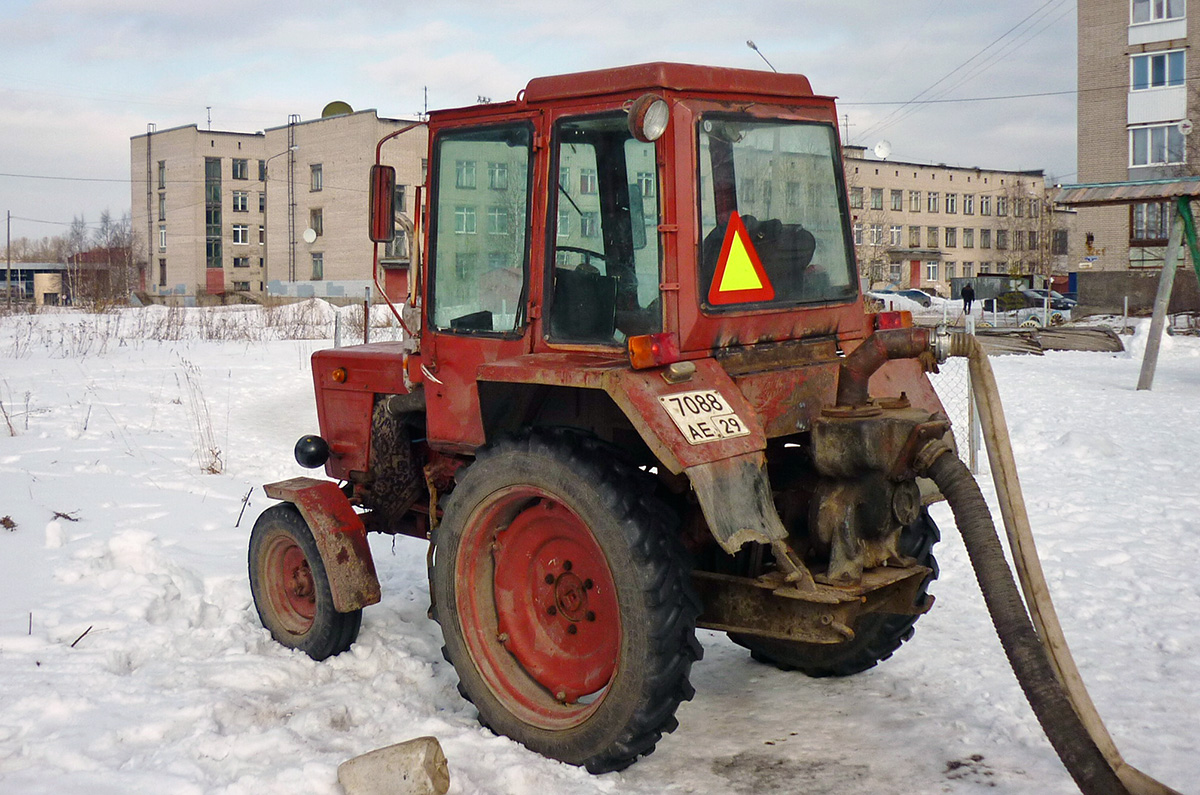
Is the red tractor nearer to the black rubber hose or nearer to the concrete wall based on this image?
the black rubber hose

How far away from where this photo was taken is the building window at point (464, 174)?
460cm

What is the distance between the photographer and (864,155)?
71.3m

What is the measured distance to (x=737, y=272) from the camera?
4.04 meters

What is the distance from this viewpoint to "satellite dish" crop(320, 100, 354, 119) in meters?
59.4

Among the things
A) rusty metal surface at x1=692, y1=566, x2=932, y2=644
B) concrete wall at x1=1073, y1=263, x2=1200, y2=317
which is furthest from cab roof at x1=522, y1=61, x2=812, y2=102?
concrete wall at x1=1073, y1=263, x2=1200, y2=317

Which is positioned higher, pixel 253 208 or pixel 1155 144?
pixel 253 208

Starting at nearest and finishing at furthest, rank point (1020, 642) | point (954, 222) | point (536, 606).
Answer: point (1020, 642), point (536, 606), point (954, 222)

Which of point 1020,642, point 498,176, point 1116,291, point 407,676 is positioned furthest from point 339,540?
point 1116,291

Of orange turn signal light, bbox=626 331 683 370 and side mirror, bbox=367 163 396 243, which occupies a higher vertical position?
side mirror, bbox=367 163 396 243

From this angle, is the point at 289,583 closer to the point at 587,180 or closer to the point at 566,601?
the point at 566,601

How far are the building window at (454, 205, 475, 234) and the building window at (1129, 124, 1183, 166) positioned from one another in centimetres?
4272

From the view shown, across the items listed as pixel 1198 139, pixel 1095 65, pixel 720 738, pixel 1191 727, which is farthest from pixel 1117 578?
pixel 1095 65

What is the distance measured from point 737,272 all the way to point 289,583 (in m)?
2.81

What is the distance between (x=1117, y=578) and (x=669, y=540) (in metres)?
3.57
